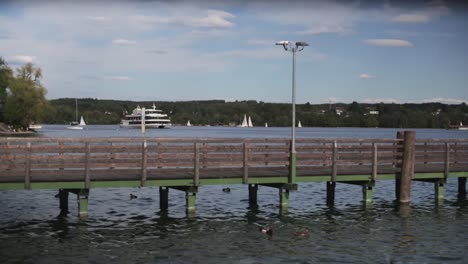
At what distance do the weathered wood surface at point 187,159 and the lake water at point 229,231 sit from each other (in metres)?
1.77

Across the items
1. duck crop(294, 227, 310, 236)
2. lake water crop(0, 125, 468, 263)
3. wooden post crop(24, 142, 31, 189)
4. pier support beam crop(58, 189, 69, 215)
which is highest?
wooden post crop(24, 142, 31, 189)

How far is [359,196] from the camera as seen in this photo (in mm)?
30469

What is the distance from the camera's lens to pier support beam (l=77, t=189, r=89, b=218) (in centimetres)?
2095

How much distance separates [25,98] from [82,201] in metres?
90.7

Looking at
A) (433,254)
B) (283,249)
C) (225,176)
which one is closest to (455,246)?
(433,254)

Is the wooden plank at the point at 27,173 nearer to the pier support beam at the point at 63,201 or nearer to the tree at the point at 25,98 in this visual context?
the pier support beam at the point at 63,201

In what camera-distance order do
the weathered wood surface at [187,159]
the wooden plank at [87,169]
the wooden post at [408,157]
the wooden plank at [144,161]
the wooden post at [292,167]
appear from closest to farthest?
1. the weathered wood surface at [187,159]
2. the wooden plank at [87,169]
3. the wooden plank at [144,161]
4. the wooden post at [292,167]
5. the wooden post at [408,157]

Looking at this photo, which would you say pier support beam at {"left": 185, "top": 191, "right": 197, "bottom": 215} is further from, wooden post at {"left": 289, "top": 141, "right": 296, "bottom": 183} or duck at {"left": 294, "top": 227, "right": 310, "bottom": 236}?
duck at {"left": 294, "top": 227, "right": 310, "bottom": 236}

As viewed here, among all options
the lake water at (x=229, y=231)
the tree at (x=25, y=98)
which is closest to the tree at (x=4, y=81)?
the tree at (x=25, y=98)

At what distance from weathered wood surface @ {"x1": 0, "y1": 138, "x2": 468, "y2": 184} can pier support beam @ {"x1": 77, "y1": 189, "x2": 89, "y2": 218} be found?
71 centimetres

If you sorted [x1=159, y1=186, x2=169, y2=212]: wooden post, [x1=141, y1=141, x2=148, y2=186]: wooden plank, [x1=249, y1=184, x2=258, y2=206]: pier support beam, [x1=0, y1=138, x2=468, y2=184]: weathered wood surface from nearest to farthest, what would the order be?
[x1=0, y1=138, x2=468, y2=184]: weathered wood surface
[x1=141, y1=141, x2=148, y2=186]: wooden plank
[x1=159, y1=186, x2=169, y2=212]: wooden post
[x1=249, y1=184, x2=258, y2=206]: pier support beam

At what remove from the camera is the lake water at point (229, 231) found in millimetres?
17053

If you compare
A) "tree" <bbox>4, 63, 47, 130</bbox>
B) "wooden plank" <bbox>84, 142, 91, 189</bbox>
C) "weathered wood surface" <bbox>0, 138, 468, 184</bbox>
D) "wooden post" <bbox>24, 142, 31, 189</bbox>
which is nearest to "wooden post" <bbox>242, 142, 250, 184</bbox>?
"weathered wood surface" <bbox>0, 138, 468, 184</bbox>

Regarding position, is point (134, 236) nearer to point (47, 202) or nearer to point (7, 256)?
point (7, 256)
